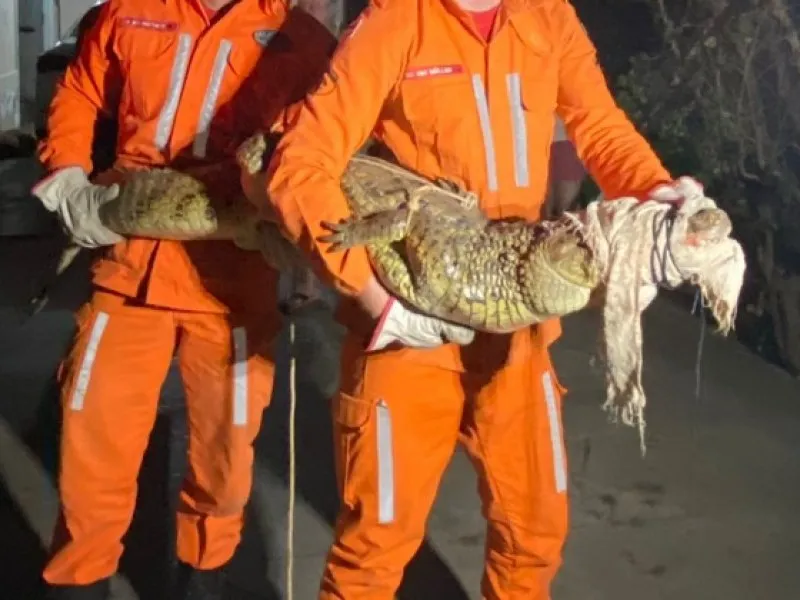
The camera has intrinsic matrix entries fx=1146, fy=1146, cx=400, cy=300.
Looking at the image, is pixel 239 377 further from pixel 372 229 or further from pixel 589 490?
pixel 589 490

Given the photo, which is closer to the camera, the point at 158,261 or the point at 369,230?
the point at 369,230

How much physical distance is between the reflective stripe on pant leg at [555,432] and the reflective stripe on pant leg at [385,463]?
24cm

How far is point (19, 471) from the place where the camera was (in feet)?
8.73

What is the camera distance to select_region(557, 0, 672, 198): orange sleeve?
5.15ft

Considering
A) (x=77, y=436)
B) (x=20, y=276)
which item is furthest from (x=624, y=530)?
(x=20, y=276)

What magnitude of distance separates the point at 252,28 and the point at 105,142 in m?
0.36

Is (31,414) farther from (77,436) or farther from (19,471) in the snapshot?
(77,436)

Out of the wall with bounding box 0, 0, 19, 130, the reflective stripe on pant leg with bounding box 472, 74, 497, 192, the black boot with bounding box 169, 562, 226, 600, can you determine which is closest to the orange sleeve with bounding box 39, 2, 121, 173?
the reflective stripe on pant leg with bounding box 472, 74, 497, 192

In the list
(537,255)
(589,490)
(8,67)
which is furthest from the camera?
(8,67)

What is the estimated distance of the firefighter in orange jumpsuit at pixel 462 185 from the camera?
4.74 ft

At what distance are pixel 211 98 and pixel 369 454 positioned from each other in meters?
0.60

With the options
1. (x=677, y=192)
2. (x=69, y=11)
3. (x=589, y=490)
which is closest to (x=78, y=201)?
(x=677, y=192)

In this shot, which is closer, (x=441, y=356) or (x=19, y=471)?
(x=441, y=356)

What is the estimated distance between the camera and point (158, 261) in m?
1.78
